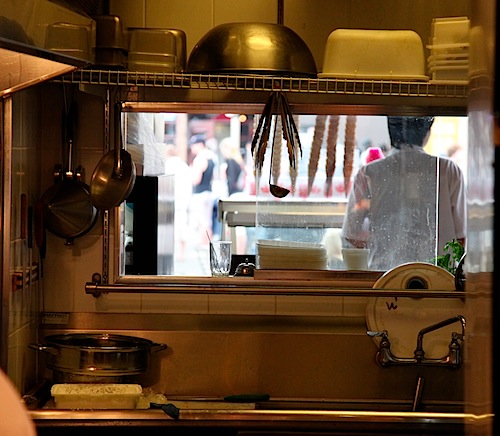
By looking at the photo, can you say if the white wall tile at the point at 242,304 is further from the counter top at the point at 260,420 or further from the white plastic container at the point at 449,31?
the white plastic container at the point at 449,31

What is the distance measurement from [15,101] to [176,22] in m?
0.55

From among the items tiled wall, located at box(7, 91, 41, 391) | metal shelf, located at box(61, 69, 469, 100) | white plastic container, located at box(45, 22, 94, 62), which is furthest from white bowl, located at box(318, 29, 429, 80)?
white plastic container, located at box(45, 22, 94, 62)

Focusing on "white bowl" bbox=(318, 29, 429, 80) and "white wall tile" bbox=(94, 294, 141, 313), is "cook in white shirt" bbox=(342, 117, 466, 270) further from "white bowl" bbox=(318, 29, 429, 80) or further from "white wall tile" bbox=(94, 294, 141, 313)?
"white wall tile" bbox=(94, 294, 141, 313)

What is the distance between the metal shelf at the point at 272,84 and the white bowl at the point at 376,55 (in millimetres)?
22

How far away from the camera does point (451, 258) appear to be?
8.50 ft

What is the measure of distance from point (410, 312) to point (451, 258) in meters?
0.20

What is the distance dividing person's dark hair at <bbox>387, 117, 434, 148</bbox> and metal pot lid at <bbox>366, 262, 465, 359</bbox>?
1.24ft

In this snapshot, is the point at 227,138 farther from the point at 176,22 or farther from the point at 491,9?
the point at 491,9

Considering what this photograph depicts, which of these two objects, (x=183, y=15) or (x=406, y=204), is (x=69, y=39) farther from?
(x=406, y=204)

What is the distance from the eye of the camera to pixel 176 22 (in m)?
2.55

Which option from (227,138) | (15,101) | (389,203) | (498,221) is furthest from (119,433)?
(498,221)

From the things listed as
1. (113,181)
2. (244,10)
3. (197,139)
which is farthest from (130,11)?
(197,139)

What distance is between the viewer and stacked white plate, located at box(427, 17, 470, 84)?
2.19 metres

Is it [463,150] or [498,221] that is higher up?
[463,150]
